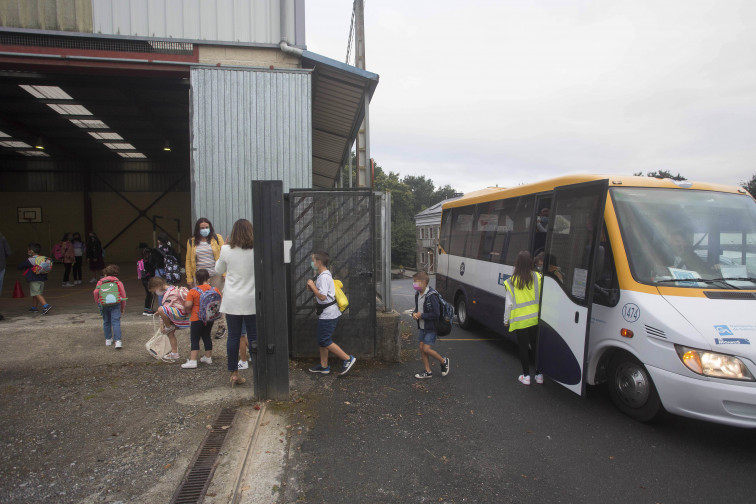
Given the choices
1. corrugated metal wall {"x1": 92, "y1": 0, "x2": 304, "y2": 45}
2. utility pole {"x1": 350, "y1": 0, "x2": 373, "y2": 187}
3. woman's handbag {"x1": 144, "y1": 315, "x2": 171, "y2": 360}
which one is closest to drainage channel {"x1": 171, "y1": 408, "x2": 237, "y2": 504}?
woman's handbag {"x1": 144, "y1": 315, "x2": 171, "y2": 360}

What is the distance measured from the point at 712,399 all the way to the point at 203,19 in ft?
30.7

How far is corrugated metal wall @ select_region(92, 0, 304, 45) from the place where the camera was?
827 centimetres

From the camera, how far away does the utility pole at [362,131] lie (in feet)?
31.1

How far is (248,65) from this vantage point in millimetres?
8539

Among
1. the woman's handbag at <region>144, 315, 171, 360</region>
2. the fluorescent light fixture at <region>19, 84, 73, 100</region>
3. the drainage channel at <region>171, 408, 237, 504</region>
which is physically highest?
the fluorescent light fixture at <region>19, 84, 73, 100</region>

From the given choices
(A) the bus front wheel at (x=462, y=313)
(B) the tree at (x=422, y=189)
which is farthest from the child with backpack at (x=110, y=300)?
(B) the tree at (x=422, y=189)

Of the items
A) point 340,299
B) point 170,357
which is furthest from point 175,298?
point 340,299

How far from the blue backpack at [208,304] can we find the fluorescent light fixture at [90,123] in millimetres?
13073

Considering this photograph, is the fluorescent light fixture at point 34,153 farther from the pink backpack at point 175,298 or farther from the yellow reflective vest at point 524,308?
the yellow reflective vest at point 524,308

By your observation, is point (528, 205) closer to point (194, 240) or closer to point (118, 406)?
point (194, 240)

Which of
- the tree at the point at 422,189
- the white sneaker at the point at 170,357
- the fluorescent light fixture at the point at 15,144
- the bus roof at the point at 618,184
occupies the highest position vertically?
the tree at the point at 422,189

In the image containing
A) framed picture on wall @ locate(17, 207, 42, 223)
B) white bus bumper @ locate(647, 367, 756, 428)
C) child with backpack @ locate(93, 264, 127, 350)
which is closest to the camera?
white bus bumper @ locate(647, 367, 756, 428)

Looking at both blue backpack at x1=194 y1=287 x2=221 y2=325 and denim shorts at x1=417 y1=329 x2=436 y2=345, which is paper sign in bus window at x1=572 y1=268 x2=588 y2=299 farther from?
blue backpack at x1=194 y1=287 x2=221 y2=325

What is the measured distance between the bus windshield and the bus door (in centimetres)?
36
